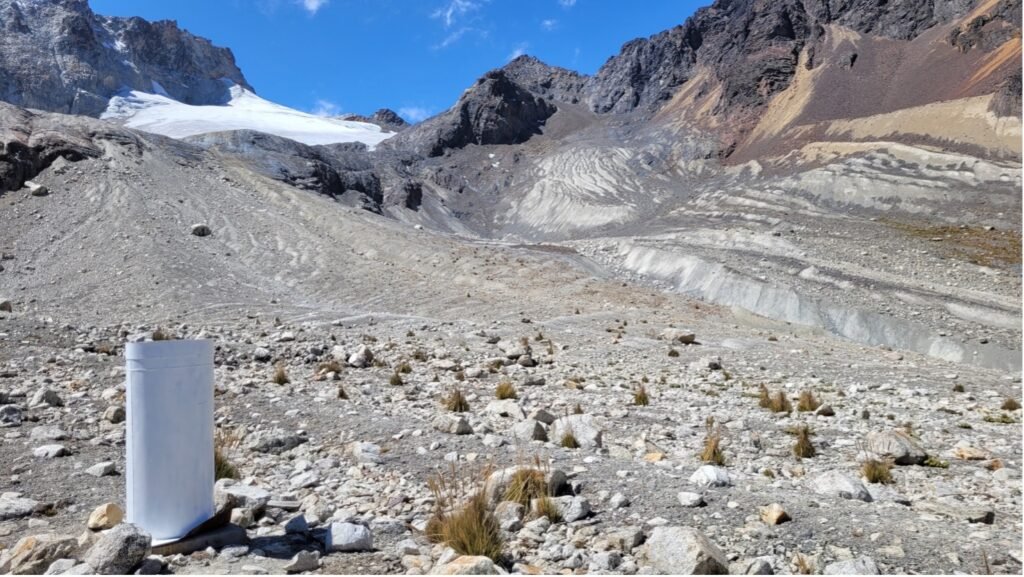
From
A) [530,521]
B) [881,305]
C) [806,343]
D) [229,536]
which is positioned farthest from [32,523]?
[881,305]

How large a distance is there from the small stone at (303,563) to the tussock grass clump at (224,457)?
5.75 ft

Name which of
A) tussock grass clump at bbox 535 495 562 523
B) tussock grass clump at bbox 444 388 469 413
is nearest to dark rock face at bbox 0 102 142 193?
tussock grass clump at bbox 444 388 469 413

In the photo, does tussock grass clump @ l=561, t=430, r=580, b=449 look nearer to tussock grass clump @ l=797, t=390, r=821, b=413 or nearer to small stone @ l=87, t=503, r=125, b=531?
small stone @ l=87, t=503, r=125, b=531

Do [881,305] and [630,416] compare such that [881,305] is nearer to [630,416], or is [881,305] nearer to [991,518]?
[630,416]

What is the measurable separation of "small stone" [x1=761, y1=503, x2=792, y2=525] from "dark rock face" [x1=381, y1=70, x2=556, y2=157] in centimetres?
10097

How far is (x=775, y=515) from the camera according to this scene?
4.93 metres

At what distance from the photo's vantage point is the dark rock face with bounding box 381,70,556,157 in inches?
4151

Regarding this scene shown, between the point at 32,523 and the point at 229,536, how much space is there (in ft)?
5.94

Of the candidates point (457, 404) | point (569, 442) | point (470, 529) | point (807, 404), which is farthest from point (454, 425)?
point (807, 404)

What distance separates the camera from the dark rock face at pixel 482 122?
346ft

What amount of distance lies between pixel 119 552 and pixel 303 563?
1.03m

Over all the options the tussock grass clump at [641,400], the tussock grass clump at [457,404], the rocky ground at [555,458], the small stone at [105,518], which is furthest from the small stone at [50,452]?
the tussock grass clump at [641,400]

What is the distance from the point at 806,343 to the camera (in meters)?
22.1

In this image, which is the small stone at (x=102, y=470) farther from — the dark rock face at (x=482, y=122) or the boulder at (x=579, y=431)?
the dark rock face at (x=482, y=122)
